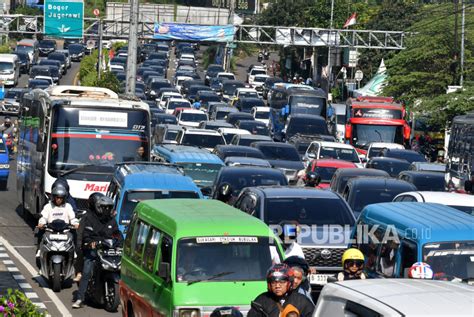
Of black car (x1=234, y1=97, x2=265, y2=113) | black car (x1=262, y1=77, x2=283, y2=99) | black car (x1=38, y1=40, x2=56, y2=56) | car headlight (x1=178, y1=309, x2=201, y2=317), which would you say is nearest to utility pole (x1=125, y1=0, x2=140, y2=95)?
car headlight (x1=178, y1=309, x2=201, y2=317)

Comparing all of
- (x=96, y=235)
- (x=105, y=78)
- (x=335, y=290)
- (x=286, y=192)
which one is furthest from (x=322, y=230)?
(x=105, y=78)

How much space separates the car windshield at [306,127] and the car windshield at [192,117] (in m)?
5.90

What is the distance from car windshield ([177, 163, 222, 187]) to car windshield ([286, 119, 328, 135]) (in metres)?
19.3

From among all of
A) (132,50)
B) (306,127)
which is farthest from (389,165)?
(306,127)

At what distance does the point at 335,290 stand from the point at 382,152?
29784mm

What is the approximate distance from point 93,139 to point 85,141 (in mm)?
167

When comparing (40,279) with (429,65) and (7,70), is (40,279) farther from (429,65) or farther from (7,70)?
(7,70)

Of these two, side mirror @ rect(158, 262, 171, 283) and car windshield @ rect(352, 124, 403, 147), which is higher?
side mirror @ rect(158, 262, 171, 283)

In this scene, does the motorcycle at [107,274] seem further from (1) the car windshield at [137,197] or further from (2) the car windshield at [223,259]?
(2) the car windshield at [223,259]

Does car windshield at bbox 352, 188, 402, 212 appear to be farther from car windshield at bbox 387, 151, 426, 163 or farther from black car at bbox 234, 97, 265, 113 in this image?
black car at bbox 234, 97, 265, 113

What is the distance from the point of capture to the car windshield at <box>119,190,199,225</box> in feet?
63.0

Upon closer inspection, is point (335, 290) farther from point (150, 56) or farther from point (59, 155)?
point (150, 56)

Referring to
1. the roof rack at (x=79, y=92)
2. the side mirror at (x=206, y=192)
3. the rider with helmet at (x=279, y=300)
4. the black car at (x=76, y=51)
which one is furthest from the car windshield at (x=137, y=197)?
the black car at (x=76, y=51)

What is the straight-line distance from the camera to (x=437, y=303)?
319 inches
